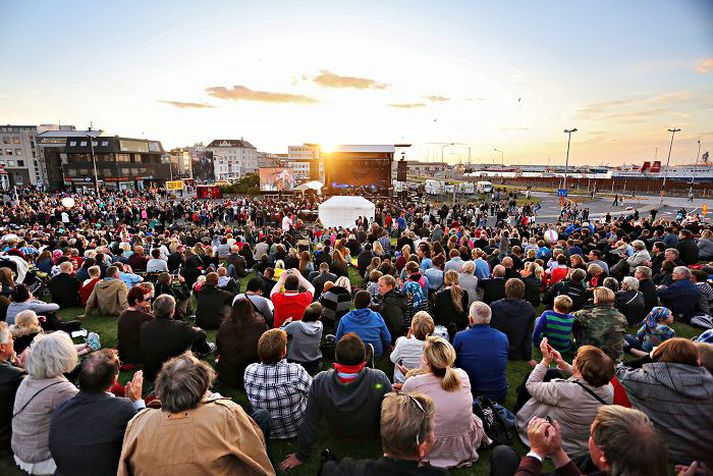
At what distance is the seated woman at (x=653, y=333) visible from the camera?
5.08m

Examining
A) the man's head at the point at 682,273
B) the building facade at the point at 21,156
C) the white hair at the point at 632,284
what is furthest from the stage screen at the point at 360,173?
the building facade at the point at 21,156

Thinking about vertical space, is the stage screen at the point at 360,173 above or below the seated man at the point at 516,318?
above

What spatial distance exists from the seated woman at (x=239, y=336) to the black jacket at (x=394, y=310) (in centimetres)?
192

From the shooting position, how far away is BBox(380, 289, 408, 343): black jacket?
5320 mm

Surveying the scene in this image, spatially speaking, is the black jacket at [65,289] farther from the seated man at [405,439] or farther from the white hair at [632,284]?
the white hair at [632,284]

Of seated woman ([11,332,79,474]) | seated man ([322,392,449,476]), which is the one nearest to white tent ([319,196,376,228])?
seated woman ([11,332,79,474])

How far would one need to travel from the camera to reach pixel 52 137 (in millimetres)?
55562

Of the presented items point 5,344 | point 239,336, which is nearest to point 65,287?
point 5,344

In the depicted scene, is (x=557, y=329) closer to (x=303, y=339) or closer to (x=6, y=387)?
(x=303, y=339)

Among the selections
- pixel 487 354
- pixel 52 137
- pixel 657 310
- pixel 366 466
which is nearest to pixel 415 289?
pixel 487 354

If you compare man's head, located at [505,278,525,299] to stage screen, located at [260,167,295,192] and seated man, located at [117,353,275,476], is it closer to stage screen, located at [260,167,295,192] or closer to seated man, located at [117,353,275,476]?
seated man, located at [117,353,275,476]

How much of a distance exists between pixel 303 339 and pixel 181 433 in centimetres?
253

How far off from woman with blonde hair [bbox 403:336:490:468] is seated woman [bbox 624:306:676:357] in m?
3.75

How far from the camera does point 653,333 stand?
5184 millimetres
